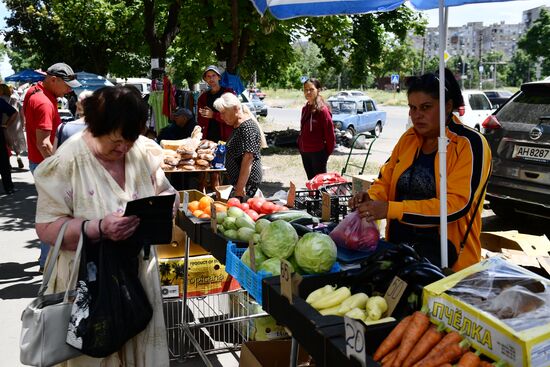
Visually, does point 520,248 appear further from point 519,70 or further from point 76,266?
point 519,70

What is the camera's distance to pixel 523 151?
7.04m

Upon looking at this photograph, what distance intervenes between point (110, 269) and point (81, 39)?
2984cm

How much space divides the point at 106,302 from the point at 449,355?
4.66 ft

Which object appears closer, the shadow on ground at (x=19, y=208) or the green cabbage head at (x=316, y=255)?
the green cabbage head at (x=316, y=255)

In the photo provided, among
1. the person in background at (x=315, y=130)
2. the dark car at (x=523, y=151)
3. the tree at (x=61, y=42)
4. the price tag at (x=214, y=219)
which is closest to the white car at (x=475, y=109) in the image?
the dark car at (x=523, y=151)

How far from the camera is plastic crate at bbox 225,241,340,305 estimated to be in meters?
2.63

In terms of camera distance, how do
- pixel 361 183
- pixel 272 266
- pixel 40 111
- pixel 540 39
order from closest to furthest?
pixel 272 266 → pixel 40 111 → pixel 361 183 → pixel 540 39

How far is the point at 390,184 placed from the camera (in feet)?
10.4

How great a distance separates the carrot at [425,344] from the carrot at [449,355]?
1.5 inches

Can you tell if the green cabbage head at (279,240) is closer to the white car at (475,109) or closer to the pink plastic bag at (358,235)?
the pink plastic bag at (358,235)

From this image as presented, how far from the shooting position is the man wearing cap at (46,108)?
562 centimetres

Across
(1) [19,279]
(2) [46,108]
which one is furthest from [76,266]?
(1) [19,279]

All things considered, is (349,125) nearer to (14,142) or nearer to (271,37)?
(271,37)

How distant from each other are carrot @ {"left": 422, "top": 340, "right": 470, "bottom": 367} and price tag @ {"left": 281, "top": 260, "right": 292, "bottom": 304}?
642 mm
